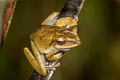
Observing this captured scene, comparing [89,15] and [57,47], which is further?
[89,15]

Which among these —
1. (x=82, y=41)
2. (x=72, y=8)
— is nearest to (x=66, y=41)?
(x=72, y=8)

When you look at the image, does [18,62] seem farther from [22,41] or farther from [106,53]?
[106,53]

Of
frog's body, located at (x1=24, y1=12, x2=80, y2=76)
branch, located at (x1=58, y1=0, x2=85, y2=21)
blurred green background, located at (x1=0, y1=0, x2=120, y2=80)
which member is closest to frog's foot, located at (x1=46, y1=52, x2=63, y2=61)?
frog's body, located at (x1=24, y1=12, x2=80, y2=76)

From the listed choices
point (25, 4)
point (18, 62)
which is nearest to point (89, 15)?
point (25, 4)

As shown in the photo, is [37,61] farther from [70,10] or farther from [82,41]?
[82,41]

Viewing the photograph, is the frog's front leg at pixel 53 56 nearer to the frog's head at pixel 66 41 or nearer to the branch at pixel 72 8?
the frog's head at pixel 66 41
